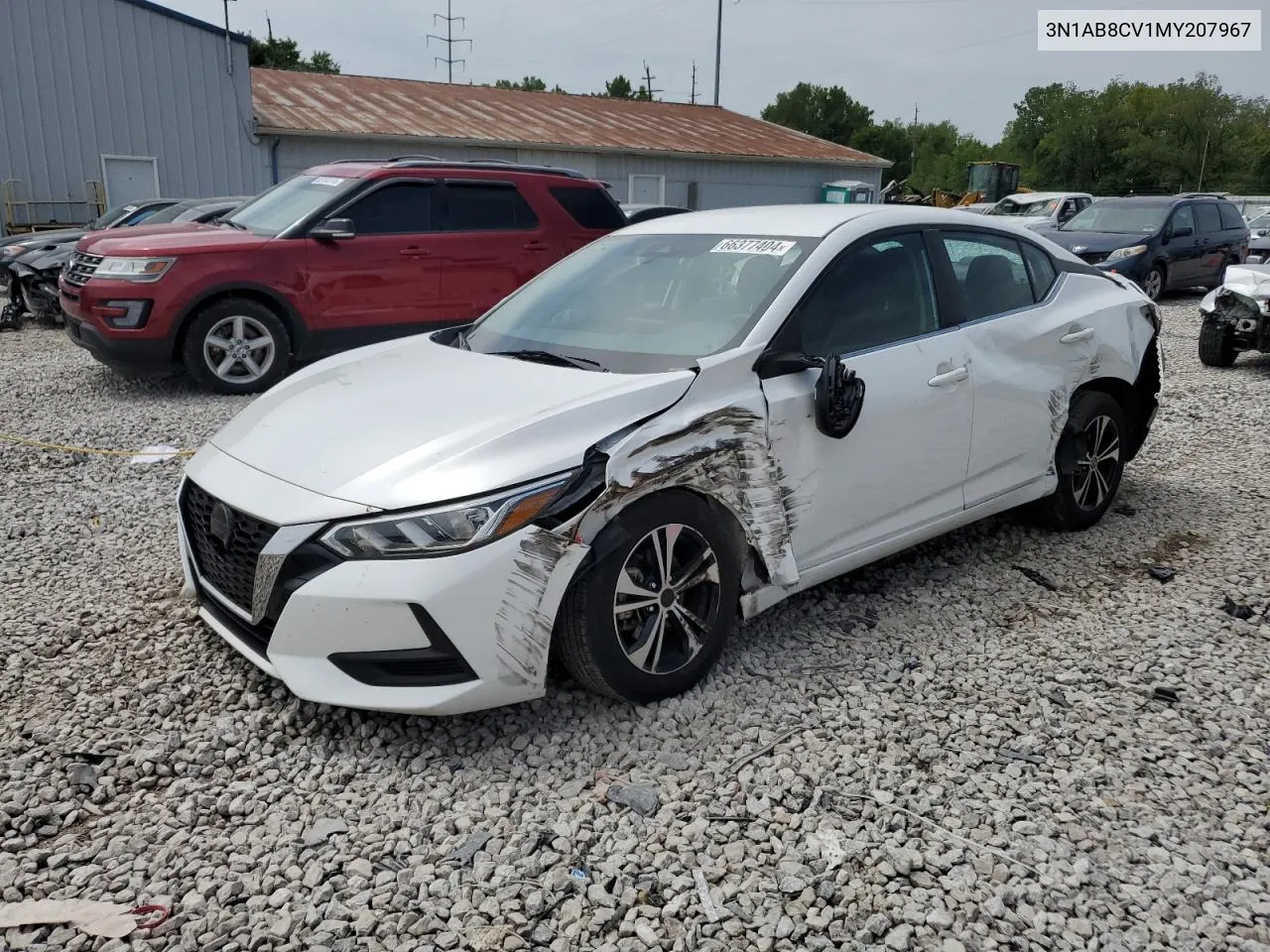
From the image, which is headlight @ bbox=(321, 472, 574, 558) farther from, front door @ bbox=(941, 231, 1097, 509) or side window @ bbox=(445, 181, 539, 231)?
side window @ bbox=(445, 181, 539, 231)

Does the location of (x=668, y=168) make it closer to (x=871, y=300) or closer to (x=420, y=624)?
(x=871, y=300)

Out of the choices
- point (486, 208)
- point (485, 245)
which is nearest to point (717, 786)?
point (485, 245)

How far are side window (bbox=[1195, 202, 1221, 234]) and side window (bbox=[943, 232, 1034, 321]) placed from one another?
13407 mm

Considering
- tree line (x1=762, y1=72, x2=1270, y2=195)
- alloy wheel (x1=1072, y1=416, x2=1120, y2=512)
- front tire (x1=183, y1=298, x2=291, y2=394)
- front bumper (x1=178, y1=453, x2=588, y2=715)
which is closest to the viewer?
front bumper (x1=178, y1=453, x2=588, y2=715)

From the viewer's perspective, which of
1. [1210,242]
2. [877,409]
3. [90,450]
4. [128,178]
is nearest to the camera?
[877,409]

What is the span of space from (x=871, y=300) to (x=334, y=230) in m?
5.49

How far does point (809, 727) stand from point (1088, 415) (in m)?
2.51

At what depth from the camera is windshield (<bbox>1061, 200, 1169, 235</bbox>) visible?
15172mm

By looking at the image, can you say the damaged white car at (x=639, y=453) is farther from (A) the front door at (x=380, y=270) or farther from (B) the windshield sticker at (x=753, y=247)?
(A) the front door at (x=380, y=270)

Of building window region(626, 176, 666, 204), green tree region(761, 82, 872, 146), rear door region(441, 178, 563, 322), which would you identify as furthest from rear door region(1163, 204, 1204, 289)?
green tree region(761, 82, 872, 146)

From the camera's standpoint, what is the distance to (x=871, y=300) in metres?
3.89

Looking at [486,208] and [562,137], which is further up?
[562,137]

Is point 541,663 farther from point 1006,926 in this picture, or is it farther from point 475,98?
point 475,98

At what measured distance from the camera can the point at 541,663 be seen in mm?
2980
